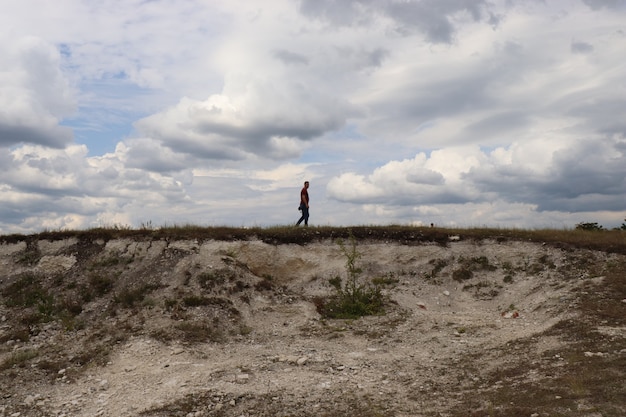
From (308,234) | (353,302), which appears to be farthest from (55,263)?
(353,302)

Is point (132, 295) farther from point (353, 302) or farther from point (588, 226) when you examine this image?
→ point (588, 226)

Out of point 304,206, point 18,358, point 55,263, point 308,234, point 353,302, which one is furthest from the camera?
point 304,206

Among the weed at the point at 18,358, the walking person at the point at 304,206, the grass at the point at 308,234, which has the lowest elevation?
the weed at the point at 18,358

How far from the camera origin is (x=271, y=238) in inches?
911

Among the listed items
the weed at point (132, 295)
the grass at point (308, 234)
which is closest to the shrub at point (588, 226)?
Answer: the grass at point (308, 234)

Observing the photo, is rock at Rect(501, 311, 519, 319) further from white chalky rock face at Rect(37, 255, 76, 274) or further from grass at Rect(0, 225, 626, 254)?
white chalky rock face at Rect(37, 255, 76, 274)

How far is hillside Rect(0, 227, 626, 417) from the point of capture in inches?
455

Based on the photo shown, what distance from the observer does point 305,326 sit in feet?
58.9

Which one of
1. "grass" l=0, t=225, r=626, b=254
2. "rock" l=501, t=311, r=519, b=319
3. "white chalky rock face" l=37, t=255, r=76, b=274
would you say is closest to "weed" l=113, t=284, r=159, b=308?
"grass" l=0, t=225, r=626, b=254

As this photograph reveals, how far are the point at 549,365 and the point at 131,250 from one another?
17585mm

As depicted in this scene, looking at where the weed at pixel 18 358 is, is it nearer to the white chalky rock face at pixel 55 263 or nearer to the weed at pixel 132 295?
the weed at pixel 132 295

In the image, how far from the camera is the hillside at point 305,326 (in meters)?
11.6

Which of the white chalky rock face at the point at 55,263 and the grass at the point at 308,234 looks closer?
the white chalky rock face at the point at 55,263

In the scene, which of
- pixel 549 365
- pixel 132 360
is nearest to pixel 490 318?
pixel 549 365
